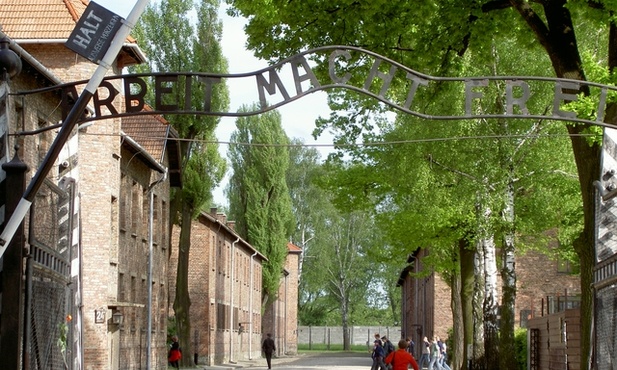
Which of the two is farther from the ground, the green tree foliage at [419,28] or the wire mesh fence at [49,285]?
the green tree foliage at [419,28]

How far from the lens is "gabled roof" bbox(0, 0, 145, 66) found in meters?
28.5

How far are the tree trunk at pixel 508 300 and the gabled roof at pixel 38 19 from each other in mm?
12387

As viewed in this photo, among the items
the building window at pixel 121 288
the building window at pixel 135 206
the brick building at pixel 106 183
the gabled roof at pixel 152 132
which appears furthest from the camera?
the gabled roof at pixel 152 132

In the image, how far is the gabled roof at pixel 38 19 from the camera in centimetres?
2850

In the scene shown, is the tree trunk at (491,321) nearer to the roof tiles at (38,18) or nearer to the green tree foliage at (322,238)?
the roof tiles at (38,18)

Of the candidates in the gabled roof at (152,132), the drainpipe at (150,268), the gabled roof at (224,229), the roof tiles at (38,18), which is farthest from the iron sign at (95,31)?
the gabled roof at (224,229)

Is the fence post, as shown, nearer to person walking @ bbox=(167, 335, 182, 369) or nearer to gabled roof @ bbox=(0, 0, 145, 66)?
gabled roof @ bbox=(0, 0, 145, 66)

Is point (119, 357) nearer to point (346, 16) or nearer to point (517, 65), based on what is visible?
point (517, 65)

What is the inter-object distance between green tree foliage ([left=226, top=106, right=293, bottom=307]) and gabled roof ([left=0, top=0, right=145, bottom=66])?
147 feet

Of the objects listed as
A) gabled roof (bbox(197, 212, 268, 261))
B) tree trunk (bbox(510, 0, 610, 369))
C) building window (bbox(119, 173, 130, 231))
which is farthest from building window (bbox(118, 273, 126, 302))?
tree trunk (bbox(510, 0, 610, 369))

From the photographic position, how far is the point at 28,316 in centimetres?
884

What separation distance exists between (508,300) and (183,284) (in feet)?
62.8

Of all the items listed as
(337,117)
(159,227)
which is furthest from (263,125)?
(337,117)

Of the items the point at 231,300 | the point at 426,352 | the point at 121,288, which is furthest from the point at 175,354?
the point at 231,300
